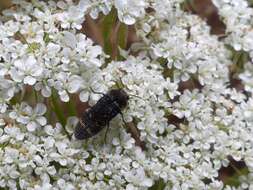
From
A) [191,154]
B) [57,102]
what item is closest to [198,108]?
[191,154]

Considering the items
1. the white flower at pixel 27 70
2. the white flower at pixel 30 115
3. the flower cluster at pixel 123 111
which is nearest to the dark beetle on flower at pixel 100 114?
the flower cluster at pixel 123 111

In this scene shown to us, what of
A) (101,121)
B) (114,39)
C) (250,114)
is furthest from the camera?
(114,39)

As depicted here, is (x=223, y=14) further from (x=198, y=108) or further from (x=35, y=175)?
(x=35, y=175)

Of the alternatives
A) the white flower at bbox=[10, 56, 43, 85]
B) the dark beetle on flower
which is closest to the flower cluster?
the white flower at bbox=[10, 56, 43, 85]

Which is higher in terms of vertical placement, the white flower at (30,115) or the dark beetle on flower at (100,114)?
the dark beetle on flower at (100,114)

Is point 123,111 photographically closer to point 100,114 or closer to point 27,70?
point 100,114

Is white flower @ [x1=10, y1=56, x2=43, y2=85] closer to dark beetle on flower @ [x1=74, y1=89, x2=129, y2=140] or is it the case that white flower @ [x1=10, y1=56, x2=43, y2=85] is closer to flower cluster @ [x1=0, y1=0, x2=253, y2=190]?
flower cluster @ [x1=0, y1=0, x2=253, y2=190]

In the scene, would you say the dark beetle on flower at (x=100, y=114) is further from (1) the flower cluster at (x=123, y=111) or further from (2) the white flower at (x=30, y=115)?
(2) the white flower at (x=30, y=115)
